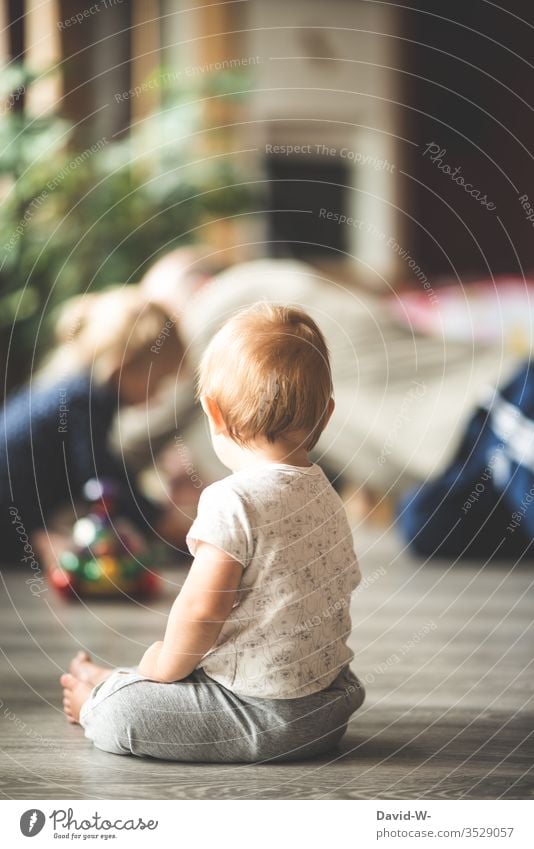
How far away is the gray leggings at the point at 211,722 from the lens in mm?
902

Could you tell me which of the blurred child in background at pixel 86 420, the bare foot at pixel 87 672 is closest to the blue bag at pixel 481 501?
the blurred child in background at pixel 86 420

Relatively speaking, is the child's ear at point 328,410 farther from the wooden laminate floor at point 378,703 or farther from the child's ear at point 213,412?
the wooden laminate floor at point 378,703

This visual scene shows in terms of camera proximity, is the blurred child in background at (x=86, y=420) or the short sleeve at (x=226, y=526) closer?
the short sleeve at (x=226, y=526)

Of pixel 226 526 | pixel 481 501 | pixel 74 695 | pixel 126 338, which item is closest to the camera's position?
pixel 226 526

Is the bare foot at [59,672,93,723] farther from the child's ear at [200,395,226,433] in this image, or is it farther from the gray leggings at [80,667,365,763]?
the child's ear at [200,395,226,433]

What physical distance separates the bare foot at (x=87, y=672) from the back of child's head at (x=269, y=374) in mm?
273

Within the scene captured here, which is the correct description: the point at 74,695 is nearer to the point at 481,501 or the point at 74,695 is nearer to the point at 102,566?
the point at 102,566

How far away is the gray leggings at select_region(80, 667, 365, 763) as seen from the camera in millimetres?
902

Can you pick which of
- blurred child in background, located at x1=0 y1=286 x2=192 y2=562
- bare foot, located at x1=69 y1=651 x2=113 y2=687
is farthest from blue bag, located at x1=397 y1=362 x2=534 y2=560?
bare foot, located at x1=69 y1=651 x2=113 y2=687

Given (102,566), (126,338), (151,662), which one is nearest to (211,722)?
(151,662)

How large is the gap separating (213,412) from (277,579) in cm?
14

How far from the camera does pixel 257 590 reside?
879 millimetres

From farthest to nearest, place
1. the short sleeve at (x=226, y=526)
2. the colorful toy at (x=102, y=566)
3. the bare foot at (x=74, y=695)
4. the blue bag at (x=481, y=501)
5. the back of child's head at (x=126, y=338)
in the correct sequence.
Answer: the blue bag at (x=481, y=501), the back of child's head at (x=126, y=338), the colorful toy at (x=102, y=566), the bare foot at (x=74, y=695), the short sleeve at (x=226, y=526)
